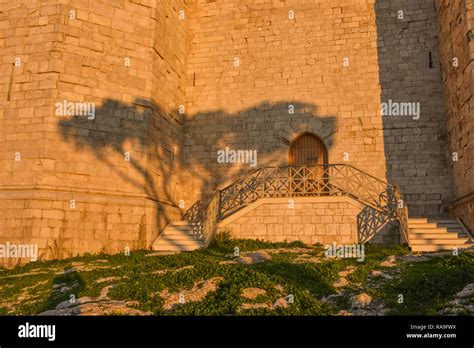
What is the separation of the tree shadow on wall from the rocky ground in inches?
116

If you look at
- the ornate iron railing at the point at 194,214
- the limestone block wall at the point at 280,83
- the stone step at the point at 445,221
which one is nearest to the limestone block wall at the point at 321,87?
the limestone block wall at the point at 280,83

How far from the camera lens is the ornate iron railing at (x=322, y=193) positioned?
378 inches

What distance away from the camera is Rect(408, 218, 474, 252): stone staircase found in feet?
28.6

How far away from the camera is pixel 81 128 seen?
32.2ft

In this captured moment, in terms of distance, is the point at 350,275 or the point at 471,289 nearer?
the point at 471,289

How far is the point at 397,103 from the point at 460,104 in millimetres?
2034

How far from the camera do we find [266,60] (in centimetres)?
1316

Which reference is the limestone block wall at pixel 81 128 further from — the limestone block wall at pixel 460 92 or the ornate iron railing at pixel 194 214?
the limestone block wall at pixel 460 92

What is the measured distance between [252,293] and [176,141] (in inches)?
316

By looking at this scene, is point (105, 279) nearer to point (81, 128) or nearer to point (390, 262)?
point (81, 128)

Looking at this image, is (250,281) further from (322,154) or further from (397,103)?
(397,103)

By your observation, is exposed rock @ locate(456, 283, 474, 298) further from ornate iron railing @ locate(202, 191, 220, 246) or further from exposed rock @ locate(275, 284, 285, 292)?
ornate iron railing @ locate(202, 191, 220, 246)

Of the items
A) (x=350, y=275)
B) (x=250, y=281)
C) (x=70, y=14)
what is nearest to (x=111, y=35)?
(x=70, y=14)

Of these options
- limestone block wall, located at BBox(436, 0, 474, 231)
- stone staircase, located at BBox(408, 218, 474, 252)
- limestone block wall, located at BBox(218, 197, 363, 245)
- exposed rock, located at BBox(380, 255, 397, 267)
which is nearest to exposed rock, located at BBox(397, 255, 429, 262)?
exposed rock, located at BBox(380, 255, 397, 267)
